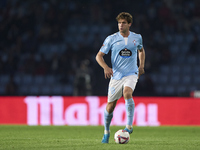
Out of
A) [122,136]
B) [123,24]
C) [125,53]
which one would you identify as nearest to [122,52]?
[125,53]

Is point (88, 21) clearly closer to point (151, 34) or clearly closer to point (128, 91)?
point (151, 34)

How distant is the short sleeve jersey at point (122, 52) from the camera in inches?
250

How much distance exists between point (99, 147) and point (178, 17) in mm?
11884

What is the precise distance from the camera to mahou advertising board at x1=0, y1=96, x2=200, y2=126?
38.5ft

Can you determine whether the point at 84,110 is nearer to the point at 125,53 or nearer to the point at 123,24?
the point at 125,53

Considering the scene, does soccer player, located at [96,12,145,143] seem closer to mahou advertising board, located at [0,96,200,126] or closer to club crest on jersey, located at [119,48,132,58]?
club crest on jersey, located at [119,48,132,58]

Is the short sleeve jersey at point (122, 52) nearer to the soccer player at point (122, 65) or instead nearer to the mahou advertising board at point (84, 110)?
the soccer player at point (122, 65)

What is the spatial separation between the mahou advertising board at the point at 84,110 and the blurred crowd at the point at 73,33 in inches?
93.9

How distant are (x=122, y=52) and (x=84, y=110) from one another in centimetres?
561

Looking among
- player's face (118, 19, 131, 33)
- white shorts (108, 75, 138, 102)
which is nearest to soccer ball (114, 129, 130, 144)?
white shorts (108, 75, 138, 102)

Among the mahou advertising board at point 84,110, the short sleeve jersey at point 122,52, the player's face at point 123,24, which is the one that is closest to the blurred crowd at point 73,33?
the mahou advertising board at point 84,110

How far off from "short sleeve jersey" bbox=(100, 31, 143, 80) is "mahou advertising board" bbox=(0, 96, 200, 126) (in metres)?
5.36

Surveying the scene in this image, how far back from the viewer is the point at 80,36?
53.7ft

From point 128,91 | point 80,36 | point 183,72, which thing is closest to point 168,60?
point 183,72
